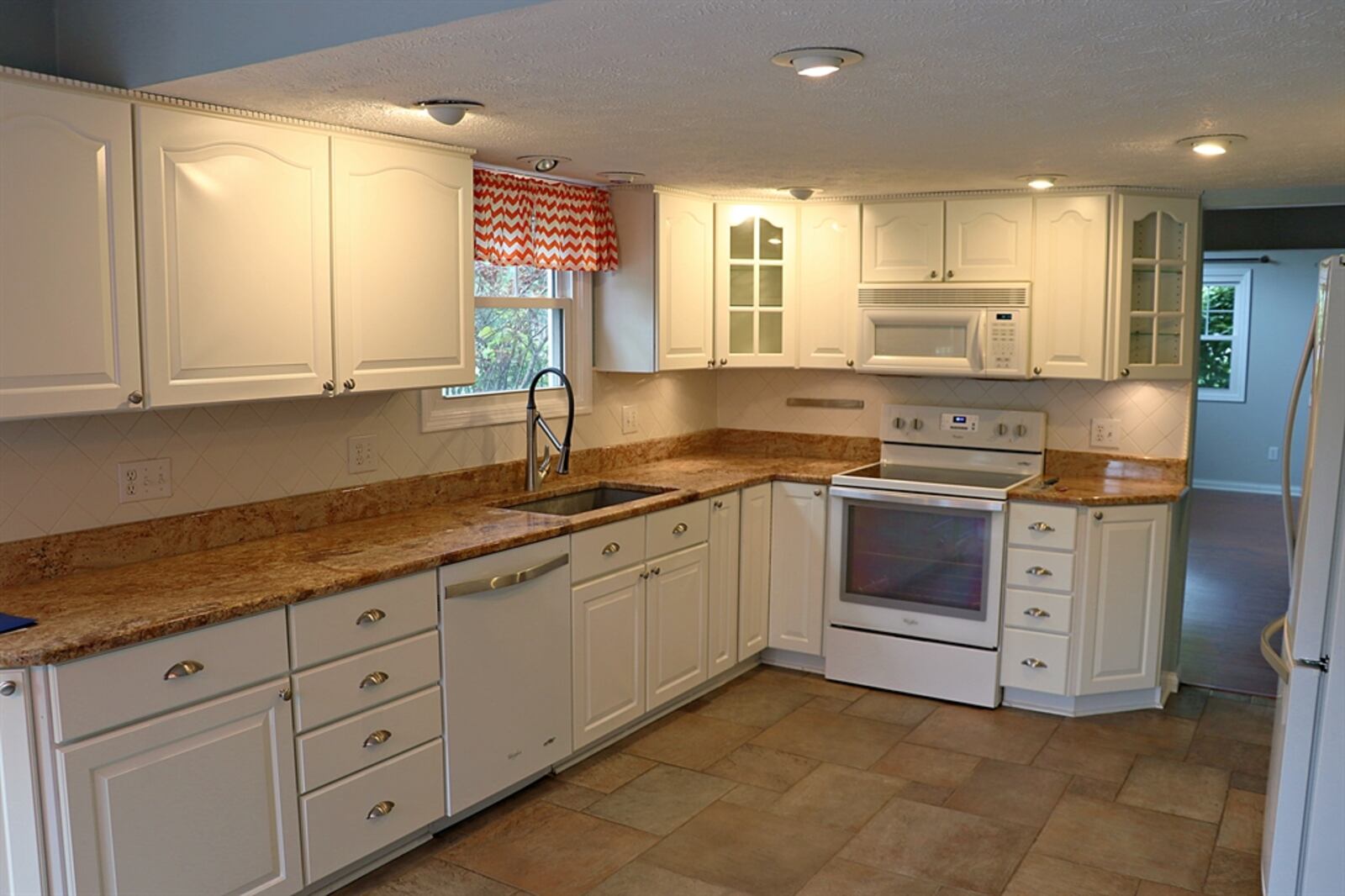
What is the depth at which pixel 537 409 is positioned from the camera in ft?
14.0

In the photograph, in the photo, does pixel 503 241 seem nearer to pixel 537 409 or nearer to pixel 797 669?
pixel 537 409

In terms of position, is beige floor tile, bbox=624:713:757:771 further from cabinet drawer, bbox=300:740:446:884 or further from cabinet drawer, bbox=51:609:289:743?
cabinet drawer, bbox=51:609:289:743

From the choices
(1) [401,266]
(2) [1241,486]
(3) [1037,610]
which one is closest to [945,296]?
(3) [1037,610]

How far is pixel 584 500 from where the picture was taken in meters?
4.34

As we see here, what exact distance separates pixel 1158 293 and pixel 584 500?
2.45m

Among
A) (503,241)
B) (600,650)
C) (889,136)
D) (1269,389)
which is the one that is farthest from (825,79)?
(1269,389)

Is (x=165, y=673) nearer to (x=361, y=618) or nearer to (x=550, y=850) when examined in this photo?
(x=361, y=618)

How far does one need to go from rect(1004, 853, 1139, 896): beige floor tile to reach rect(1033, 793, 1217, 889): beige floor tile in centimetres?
4

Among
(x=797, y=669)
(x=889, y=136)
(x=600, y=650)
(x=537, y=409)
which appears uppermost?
(x=889, y=136)

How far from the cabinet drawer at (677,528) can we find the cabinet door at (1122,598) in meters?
1.47

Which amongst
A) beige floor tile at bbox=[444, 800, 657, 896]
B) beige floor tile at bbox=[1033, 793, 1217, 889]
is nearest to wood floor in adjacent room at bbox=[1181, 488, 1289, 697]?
beige floor tile at bbox=[1033, 793, 1217, 889]

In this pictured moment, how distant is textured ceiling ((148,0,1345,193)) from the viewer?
6.44ft

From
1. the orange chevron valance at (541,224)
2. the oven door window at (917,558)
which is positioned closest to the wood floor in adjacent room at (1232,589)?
the oven door window at (917,558)

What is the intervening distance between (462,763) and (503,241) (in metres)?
1.86
